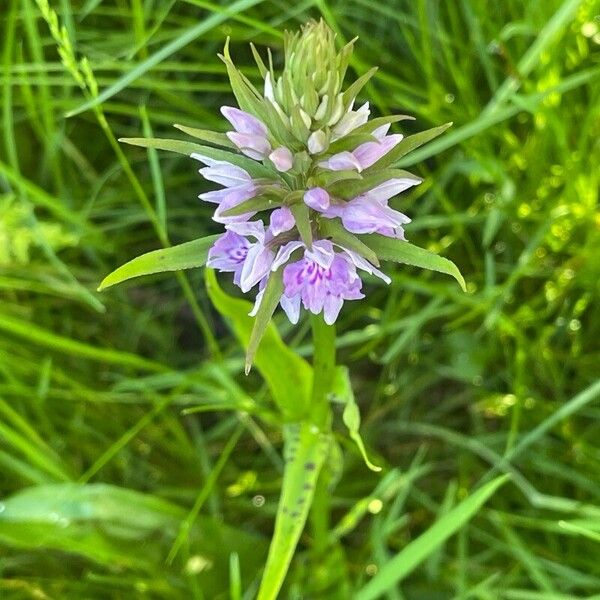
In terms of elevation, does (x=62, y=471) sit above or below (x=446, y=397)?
below

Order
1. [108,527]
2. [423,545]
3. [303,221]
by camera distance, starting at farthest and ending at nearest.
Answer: [108,527], [423,545], [303,221]

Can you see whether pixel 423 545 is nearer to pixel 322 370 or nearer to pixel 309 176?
pixel 322 370

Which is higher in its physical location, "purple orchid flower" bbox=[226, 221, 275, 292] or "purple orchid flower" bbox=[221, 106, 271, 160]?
"purple orchid flower" bbox=[221, 106, 271, 160]

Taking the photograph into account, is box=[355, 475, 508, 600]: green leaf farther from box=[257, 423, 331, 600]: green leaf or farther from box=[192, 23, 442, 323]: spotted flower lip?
box=[192, 23, 442, 323]: spotted flower lip

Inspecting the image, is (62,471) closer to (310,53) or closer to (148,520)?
(148,520)

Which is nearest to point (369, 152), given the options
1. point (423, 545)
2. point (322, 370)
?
point (322, 370)

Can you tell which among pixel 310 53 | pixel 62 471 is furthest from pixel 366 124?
pixel 62 471

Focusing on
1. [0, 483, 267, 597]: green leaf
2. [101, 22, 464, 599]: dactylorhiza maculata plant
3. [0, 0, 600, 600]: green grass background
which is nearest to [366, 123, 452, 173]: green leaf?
[101, 22, 464, 599]: dactylorhiza maculata plant

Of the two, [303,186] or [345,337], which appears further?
[345,337]
